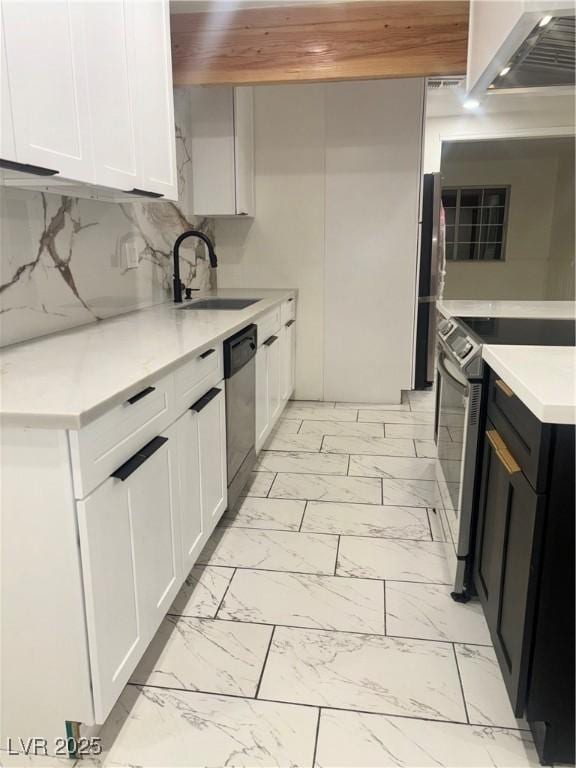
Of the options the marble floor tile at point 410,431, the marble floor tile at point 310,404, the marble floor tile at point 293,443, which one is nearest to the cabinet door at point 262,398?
the marble floor tile at point 293,443

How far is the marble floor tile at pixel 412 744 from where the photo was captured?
1.36 metres

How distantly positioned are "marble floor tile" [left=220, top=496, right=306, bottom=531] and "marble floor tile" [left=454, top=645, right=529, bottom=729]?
3.18 ft

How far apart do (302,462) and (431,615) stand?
144 centimetres

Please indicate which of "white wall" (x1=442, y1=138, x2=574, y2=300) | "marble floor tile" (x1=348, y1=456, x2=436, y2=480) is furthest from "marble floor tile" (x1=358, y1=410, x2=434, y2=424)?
"white wall" (x1=442, y1=138, x2=574, y2=300)

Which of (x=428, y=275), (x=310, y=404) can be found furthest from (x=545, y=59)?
(x=310, y=404)

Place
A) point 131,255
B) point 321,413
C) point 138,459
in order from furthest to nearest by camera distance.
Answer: point 321,413 < point 131,255 < point 138,459

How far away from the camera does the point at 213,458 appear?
2.14 metres

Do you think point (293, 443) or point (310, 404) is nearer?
point (293, 443)

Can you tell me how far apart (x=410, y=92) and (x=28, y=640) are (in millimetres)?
3966

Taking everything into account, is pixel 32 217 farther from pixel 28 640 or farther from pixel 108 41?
pixel 28 640

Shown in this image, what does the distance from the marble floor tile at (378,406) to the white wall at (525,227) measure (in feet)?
14.4

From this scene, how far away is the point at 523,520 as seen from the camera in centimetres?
134

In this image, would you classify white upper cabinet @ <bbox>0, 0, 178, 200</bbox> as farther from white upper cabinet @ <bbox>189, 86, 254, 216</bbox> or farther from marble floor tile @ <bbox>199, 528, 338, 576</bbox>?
marble floor tile @ <bbox>199, 528, 338, 576</bbox>

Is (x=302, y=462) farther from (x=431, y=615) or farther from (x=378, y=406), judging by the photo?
(x=431, y=615)
